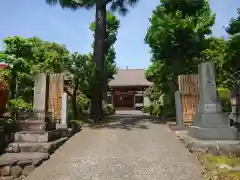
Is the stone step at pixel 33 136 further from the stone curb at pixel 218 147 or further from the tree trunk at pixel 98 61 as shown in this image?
the tree trunk at pixel 98 61

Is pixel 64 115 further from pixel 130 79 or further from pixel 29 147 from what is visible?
pixel 130 79

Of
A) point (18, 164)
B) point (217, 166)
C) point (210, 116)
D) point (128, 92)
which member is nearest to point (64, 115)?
point (18, 164)

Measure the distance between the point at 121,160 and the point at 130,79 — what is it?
35.1 metres

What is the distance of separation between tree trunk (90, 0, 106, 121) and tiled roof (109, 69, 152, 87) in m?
22.5

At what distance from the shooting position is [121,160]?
7.41 meters

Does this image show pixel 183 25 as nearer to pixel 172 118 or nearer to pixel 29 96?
pixel 172 118

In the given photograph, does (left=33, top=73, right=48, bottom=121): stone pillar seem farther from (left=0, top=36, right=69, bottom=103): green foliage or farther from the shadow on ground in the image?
(left=0, top=36, right=69, bottom=103): green foliage

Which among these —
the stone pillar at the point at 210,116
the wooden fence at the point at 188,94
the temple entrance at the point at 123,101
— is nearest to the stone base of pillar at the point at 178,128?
the wooden fence at the point at 188,94

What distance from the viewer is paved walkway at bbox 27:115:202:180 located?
248 inches

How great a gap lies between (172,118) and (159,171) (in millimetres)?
9833

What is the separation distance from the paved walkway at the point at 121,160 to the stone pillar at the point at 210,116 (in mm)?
852

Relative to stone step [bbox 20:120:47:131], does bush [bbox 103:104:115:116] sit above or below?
above

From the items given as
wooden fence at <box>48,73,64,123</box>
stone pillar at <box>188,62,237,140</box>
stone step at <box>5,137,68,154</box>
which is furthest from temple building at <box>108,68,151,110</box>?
stone step at <box>5,137,68,154</box>

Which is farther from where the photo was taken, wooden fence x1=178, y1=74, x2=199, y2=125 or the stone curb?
wooden fence x1=178, y1=74, x2=199, y2=125
